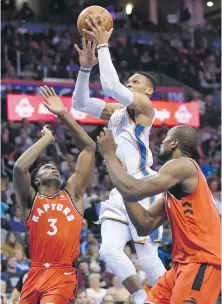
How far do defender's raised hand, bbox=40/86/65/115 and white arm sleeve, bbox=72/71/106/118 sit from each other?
1.55ft

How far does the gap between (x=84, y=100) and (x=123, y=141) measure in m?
0.61

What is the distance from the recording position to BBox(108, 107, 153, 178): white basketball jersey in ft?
25.6

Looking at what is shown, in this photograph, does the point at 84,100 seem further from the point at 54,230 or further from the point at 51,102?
the point at 54,230

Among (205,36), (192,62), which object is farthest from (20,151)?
(205,36)

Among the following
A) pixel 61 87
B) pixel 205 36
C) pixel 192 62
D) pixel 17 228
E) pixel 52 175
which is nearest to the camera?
pixel 52 175

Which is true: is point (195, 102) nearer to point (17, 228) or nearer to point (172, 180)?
point (17, 228)

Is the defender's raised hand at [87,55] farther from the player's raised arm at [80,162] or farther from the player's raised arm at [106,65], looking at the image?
the player's raised arm at [80,162]

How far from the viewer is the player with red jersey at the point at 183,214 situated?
595 cm

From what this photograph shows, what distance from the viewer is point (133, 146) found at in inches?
309


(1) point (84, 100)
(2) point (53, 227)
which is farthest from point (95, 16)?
(2) point (53, 227)

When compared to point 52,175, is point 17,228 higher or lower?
lower

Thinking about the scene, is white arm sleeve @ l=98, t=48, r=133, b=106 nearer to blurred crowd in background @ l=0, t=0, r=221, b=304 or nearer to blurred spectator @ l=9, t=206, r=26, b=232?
blurred crowd in background @ l=0, t=0, r=221, b=304

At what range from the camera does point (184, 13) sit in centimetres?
2969

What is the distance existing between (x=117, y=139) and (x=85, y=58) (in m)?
0.90
